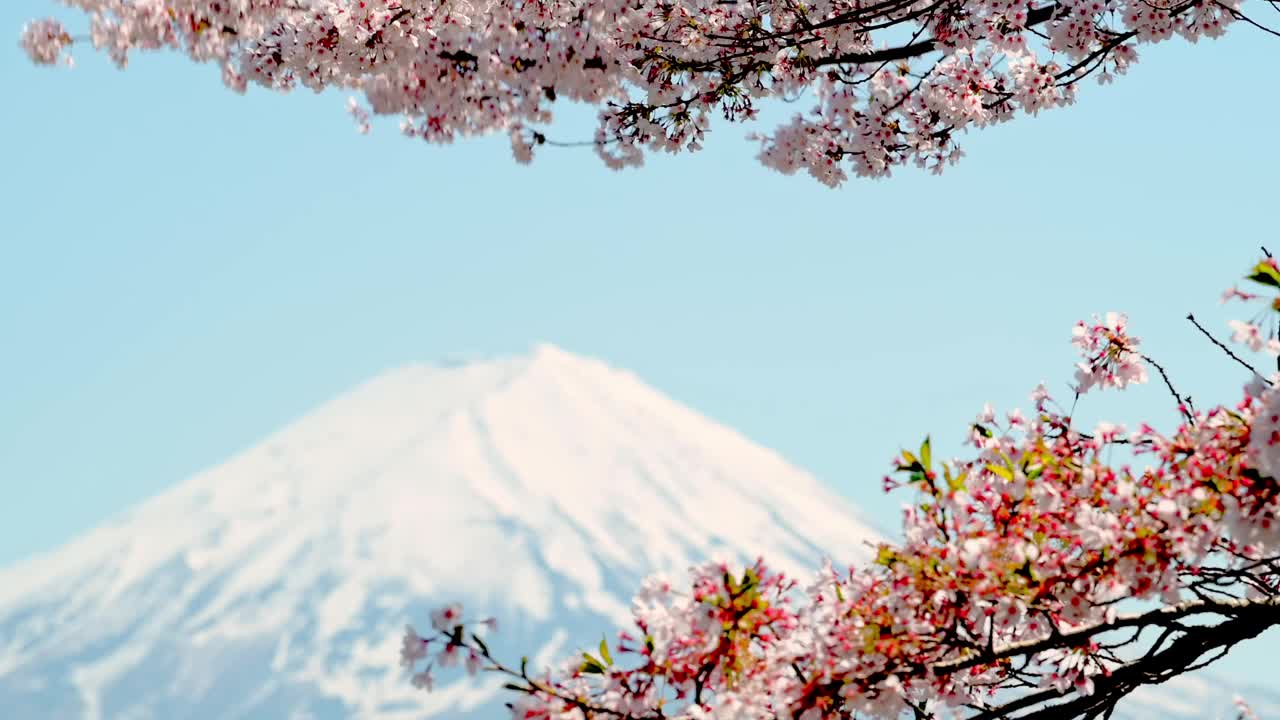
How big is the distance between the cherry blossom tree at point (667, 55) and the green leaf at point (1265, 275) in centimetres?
292

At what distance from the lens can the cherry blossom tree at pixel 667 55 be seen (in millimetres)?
6457

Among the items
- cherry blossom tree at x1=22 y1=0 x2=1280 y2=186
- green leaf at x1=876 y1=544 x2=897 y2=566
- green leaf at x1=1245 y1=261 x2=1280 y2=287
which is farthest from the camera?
cherry blossom tree at x1=22 y1=0 x2=1280 y2=186

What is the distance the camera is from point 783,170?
Result: 25.0 feet

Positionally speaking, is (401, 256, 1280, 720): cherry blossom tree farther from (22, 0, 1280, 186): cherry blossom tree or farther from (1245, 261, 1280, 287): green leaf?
(22, 0, 1280, 186): cherry blossom tree

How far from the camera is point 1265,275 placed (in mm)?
3646

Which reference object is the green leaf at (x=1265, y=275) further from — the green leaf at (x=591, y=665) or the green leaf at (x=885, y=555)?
the green leaf at (x=591, y=665)

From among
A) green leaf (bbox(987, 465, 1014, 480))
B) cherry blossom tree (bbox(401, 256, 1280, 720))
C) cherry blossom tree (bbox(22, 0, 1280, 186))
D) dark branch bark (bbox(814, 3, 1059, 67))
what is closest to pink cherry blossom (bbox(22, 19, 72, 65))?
cherry blossom tree (bbox(22, 0, 1280, 186))

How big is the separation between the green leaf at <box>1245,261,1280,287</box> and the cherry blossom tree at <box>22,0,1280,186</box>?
292cm

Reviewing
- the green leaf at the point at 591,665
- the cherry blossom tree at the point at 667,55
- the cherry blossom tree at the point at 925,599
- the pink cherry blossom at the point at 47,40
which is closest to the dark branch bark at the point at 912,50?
the cherry blossom tree at the point at 667,55

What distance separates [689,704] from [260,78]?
4.73m

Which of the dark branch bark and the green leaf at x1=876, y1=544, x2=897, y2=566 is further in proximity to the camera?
the dark branch bark

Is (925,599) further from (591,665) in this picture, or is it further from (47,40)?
(47,40)

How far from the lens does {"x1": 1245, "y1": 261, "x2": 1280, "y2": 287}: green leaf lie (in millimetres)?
3621

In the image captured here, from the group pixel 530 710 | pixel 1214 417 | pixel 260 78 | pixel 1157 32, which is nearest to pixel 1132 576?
pixel 1214 417
